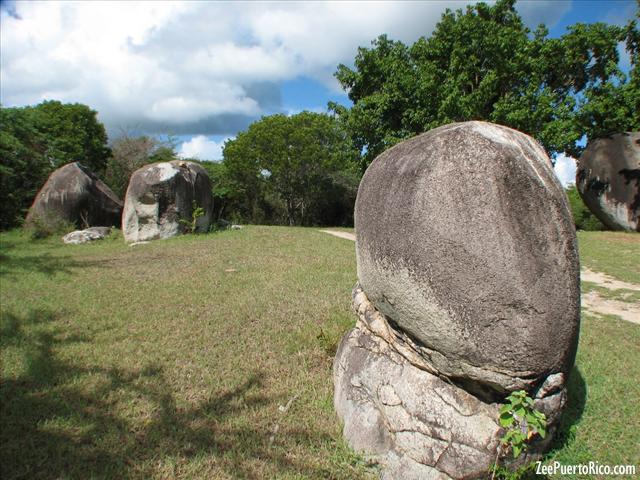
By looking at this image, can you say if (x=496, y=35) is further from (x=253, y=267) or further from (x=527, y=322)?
(x=527, y=322)

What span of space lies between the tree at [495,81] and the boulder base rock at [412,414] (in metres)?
11.8

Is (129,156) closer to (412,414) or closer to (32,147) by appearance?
(32,147)

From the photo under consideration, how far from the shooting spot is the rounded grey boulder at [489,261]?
2.18 metres

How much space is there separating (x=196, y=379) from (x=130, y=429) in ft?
2.48

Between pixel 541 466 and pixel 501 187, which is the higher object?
pixel 501 187

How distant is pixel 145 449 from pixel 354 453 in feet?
4.70

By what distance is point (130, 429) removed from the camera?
3027 mm

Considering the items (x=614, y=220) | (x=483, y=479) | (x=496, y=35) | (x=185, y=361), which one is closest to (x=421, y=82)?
(x=496, y=35)

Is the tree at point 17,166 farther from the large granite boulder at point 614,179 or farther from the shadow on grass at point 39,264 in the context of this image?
the large granite boulder at point 614,179

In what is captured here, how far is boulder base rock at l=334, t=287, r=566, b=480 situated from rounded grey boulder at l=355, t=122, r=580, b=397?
0.15 meters

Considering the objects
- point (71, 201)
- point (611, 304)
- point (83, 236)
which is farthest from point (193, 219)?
point (611, 304)

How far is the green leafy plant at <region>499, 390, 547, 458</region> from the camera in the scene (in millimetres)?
2168

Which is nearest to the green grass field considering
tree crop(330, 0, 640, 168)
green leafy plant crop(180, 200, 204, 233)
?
green leafy plant crop(180, 200, 204, 233)

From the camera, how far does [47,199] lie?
42.1 feet
